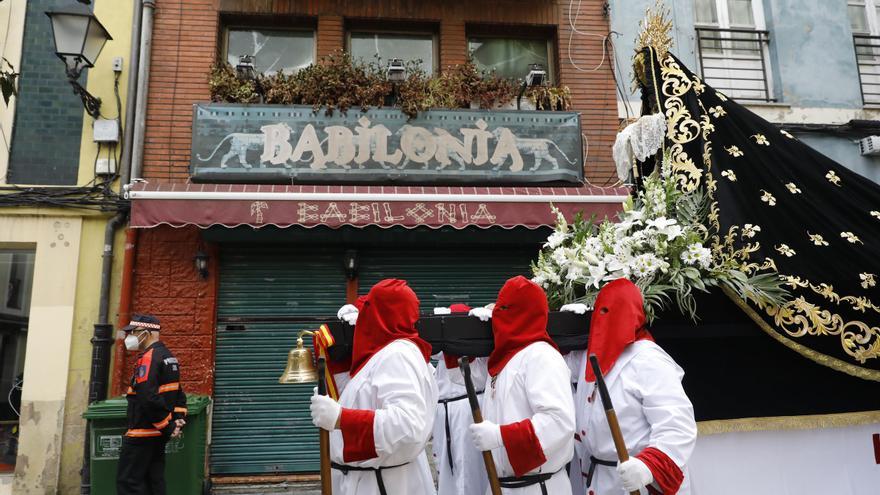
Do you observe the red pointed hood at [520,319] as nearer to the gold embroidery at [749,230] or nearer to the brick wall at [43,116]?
the gold embroidery at [749,230]

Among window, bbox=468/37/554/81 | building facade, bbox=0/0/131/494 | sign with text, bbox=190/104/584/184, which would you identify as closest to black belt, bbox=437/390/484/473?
sign with text, bbox=190/104/584/184

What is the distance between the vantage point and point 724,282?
373cm

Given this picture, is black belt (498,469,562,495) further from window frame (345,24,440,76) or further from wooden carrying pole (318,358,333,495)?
window frame (345,24,440,76)

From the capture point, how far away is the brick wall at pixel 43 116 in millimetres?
8117

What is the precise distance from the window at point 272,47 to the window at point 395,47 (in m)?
0.74

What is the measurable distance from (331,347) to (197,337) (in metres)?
5.25

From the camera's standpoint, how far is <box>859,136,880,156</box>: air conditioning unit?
8.84m

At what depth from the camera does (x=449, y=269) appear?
28.3 feet

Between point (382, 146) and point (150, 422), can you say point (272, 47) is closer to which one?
point (382, 146)

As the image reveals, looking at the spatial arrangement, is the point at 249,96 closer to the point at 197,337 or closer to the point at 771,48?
the point at 197,337

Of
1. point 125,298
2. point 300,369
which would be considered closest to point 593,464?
point 300,369

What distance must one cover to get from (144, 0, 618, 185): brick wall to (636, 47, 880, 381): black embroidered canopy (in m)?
4.40

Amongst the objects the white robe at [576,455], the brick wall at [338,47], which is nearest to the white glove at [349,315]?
the white robe at [576,455]

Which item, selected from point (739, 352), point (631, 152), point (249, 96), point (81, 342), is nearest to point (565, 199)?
point (631, 152)
